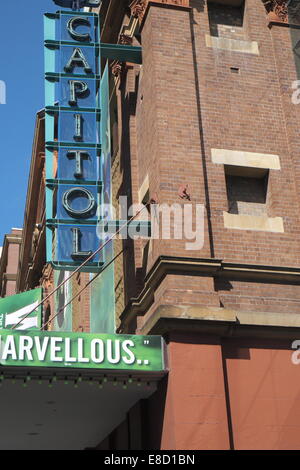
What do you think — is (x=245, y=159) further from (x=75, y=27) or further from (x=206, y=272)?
(x=75, y=27)

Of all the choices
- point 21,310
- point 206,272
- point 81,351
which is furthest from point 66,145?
point 21,310

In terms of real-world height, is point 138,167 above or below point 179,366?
above

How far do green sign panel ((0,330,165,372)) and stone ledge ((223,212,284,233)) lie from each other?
354cm

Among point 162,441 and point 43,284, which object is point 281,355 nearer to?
point 162,441

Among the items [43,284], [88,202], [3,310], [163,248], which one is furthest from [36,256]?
[163,248]

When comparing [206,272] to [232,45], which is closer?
[206,272]

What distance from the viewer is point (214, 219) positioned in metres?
15.0

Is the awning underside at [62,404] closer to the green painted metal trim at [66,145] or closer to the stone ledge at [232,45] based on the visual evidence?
the green painted metal trim at [66,145]

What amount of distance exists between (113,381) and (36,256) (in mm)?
24239

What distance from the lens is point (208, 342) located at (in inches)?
514

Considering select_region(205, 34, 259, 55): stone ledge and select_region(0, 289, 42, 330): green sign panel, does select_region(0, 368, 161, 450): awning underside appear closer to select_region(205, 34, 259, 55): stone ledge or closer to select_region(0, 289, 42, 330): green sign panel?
select_region(205, 34, 259, 55): stone ledge

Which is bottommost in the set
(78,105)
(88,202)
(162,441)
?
(162,441)

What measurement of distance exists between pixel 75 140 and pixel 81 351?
652cm

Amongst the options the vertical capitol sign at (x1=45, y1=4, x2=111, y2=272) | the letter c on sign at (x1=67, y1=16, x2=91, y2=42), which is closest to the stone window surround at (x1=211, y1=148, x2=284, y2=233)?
the vertical capitol sign at (x1=45, y1=4, x2=111, y2=272)
